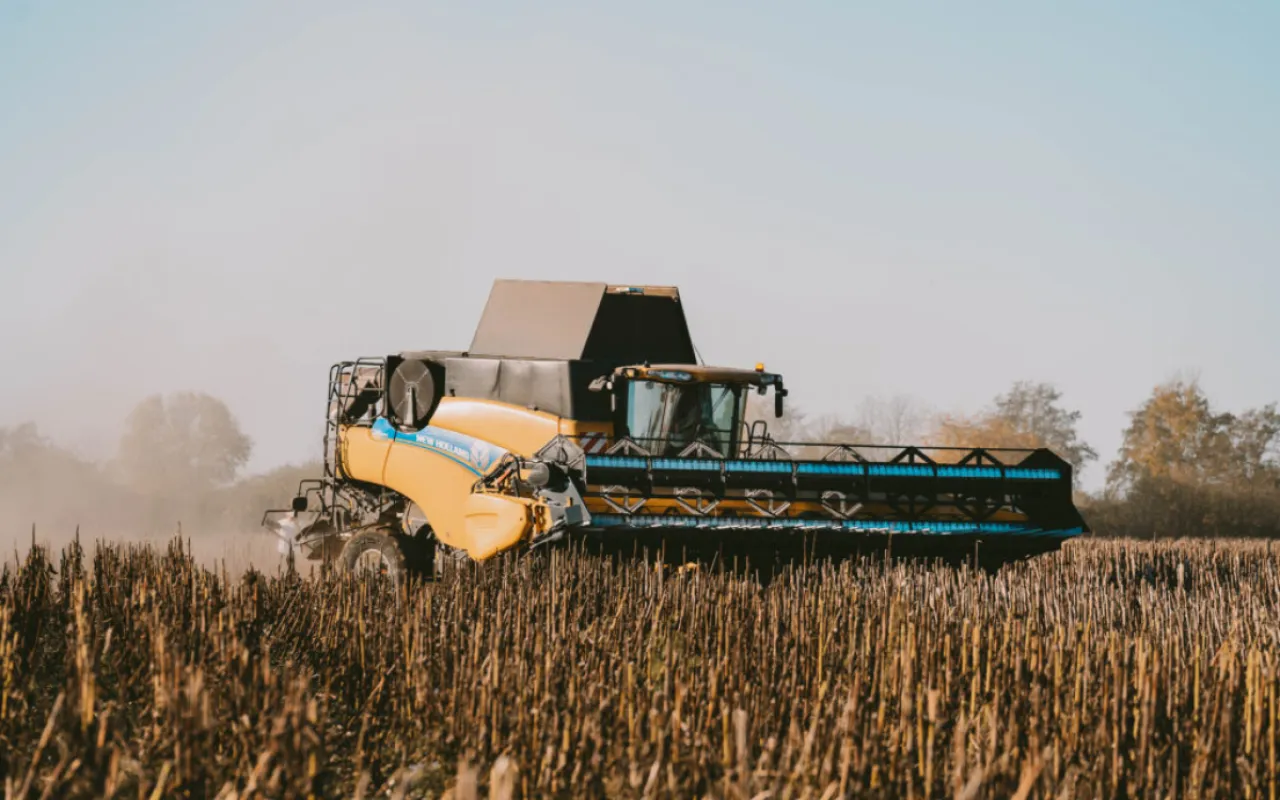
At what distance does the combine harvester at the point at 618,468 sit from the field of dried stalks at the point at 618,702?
2.35 m

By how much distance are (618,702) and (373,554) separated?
26.9 ft

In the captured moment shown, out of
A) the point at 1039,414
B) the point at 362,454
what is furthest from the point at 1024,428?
the point at 362,454

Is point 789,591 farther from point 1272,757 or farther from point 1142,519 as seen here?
point 1142,519

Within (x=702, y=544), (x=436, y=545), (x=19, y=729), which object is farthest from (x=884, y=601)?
(x=436, y=545)

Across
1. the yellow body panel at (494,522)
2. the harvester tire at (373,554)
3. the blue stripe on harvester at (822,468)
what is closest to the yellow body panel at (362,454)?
the harvester tire at (373,554)

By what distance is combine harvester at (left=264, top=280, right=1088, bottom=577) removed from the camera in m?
11.7

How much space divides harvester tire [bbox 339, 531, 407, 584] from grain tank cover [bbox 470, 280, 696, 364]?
2024 mm

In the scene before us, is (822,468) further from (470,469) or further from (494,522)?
(470,469)

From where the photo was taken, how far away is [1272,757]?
511 cm

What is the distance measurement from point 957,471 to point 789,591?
3096mm

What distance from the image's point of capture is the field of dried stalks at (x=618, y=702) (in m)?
4.65

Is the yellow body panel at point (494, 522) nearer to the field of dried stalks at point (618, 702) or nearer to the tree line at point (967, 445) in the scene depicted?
the field of dried stalks at point (618, 702)

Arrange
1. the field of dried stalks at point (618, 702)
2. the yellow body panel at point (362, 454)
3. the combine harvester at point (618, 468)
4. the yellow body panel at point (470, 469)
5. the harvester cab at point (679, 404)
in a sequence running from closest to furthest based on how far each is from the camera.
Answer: the field of dried stalks at point (618, 702) → the combine harvester at point (618, 468) → the yellow body panel at point (470, 469) → the harvester cab at point (679, 404) → the yellow body panel at point (362, 454)

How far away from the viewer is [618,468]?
11680 millimetres
